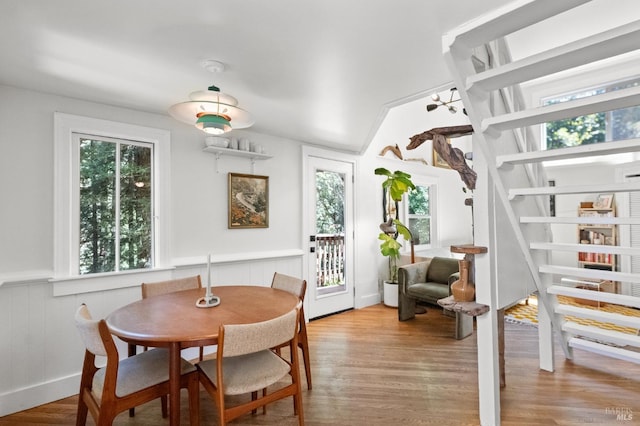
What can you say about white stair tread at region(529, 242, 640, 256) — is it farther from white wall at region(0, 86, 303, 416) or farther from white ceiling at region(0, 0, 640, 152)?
white wall at region(0, 86, 303, 416)

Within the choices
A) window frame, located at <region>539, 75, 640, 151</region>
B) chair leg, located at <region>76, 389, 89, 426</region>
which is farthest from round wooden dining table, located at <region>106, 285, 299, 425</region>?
window frame, located at <region>539, 75, 640, 151</region>

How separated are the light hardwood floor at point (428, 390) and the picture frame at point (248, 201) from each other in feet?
4.71

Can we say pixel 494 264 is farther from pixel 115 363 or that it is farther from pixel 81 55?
pixel 81 55

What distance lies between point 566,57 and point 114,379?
95.9 inches

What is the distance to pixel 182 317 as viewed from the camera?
1802 millimetres

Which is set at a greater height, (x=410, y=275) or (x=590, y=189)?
(x=590, y=189)

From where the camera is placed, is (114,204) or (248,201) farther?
(248,201)

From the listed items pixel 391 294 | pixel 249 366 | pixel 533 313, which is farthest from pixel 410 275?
pixel 249 366

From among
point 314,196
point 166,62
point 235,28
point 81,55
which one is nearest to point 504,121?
point 235,28

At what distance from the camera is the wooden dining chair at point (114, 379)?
1.48m

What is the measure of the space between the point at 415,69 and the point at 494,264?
1.41 meters

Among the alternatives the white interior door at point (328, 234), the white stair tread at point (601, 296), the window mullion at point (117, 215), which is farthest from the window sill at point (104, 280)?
the white stair tread at point (601, 296)

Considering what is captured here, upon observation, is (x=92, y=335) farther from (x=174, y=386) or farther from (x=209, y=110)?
(x=209, y=110)

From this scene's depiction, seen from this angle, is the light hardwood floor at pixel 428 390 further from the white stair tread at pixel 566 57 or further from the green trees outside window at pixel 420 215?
the green trees outside window at pixel 420 215
